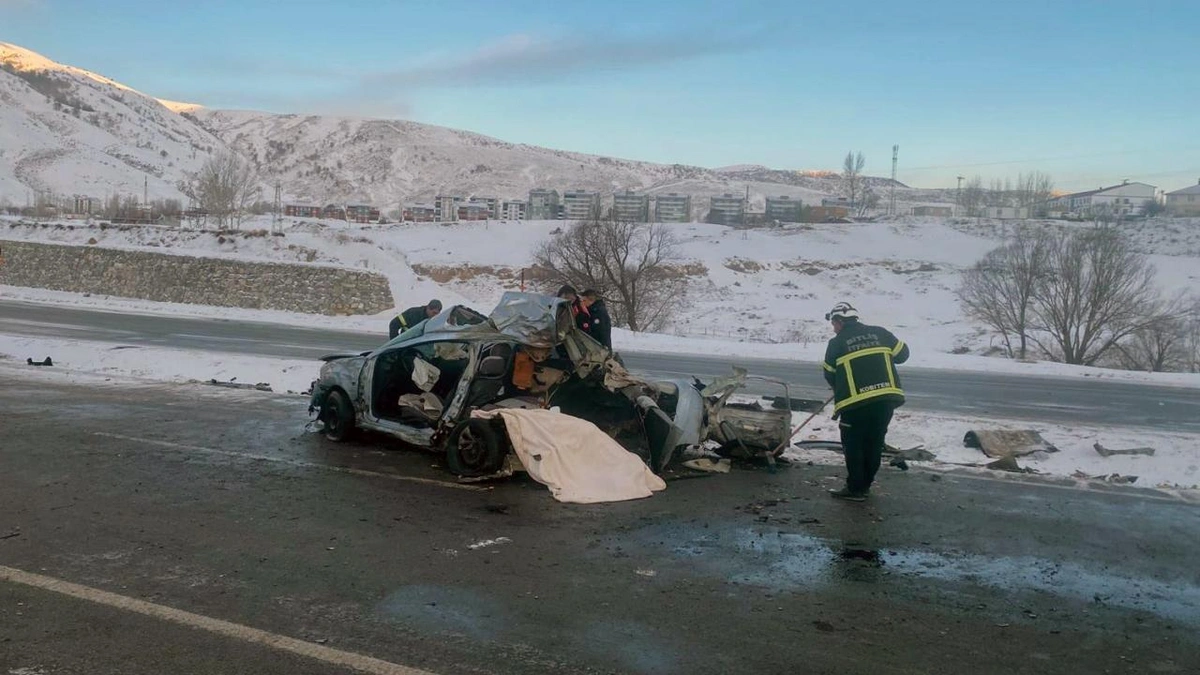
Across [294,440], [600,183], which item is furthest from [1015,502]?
[600,183]

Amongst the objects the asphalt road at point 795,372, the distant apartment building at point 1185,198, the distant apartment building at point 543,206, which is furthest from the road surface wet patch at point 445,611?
the distant apartment building at point 1185,198

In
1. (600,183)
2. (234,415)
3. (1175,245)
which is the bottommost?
(234,415)

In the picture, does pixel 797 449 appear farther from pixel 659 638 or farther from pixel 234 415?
pixel 234 415

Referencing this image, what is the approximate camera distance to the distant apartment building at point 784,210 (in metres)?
92.2

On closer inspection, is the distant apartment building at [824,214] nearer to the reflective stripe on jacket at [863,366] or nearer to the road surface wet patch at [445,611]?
the reflective stripe on jacket at [863,366]

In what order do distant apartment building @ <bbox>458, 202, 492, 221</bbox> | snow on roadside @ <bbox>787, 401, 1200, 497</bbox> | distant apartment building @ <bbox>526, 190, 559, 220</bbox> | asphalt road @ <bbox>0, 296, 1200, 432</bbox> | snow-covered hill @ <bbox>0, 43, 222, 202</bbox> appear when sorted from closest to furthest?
snow on roadside @ <bbox>787, 401, 1200, 497</bbox> → asphalt road @ <bbox>0, 296, 1200, 432</bbox> → distant apartment building @ <bbox>458, 202, 492, 221</bbox> → distant apartment building @ <bbox>526, 190, 559, 220</bbox> → snow-covered hill @ <bbox>0, 43, 222, 202</bbox>

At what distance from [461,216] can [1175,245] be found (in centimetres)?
6232

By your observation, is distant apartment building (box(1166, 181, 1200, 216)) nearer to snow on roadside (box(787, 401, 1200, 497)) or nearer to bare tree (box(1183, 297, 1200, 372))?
bare tree (box(1183, 297, 1200, 372))

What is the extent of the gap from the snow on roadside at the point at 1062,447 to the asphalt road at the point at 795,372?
156 centimetres

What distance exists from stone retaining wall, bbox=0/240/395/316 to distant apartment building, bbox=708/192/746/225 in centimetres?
6240

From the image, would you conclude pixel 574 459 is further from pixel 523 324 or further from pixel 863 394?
pixel 863 394

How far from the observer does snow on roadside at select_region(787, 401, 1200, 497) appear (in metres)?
9.75

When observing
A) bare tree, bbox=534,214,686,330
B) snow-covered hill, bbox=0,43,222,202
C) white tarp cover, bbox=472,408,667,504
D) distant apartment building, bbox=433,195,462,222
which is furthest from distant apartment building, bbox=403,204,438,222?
white tarp cover, bbox=472,408,667,504

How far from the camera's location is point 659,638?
457cm
